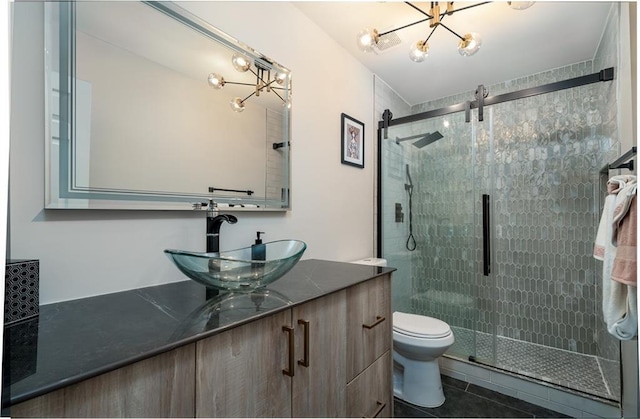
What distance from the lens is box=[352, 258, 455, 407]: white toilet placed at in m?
1.73

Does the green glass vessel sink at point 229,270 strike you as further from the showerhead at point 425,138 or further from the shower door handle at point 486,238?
the showerhead at point 425,138

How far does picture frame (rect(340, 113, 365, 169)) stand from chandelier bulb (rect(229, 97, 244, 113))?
2.99 ft

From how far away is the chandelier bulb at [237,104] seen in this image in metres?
1.34

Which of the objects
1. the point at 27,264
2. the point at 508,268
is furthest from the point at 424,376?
the point at 27,264

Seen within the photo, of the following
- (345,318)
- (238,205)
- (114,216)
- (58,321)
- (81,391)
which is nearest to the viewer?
(81,391)

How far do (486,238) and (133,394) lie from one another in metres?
2.43

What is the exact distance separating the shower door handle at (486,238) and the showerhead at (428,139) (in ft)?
2.24

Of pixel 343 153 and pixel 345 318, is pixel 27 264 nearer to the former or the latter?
pixel 345 318

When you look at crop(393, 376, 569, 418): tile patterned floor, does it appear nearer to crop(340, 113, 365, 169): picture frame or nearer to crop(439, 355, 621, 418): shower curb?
crop(439, 355, 621, 418): shower curb

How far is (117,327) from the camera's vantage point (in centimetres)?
68

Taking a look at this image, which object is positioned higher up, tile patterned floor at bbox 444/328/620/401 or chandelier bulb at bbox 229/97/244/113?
chandelier bulb at bbox 229/97/244/113

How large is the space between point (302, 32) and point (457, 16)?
987 mm

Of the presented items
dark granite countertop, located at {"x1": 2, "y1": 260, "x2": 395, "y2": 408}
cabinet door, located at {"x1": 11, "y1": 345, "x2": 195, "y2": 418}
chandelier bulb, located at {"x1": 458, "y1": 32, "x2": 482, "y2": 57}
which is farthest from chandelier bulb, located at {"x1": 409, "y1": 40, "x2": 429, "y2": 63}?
cabinet door, located at {"x1": 11, "y1": 345, "x2": 195, "y2": 418}

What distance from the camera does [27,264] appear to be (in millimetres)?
739
